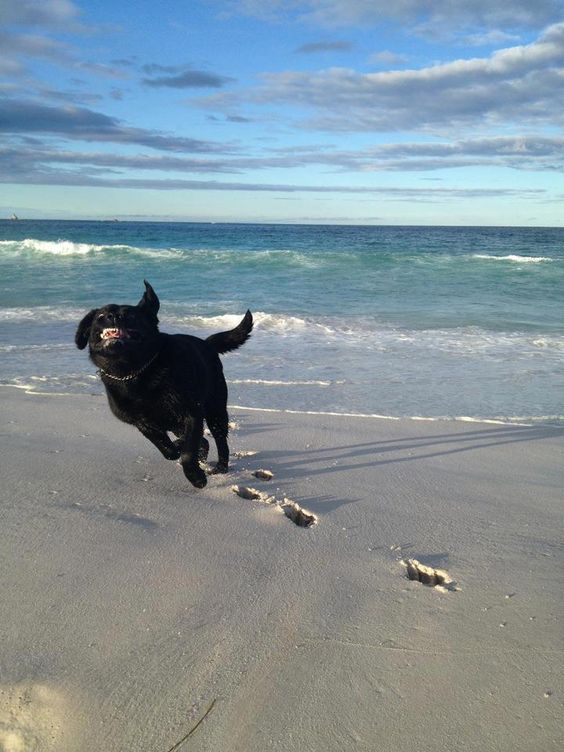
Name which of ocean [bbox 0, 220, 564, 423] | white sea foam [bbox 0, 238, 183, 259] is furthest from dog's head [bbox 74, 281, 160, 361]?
white sea foam [bbox 0, 238, 183, 259]

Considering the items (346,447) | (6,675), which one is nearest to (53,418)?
(346,447)

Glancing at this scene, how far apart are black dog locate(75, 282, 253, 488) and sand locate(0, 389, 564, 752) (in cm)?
33

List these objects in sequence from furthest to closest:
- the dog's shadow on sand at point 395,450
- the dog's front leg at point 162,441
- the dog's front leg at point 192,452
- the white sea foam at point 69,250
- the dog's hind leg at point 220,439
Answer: the white sea foam at point 69,250 < the dog's shadow on sand at point 395,450 < the dog's hind leg at point 220,439 < the dog's front leg at point 162,441 < the dog's front leg at point 192,452

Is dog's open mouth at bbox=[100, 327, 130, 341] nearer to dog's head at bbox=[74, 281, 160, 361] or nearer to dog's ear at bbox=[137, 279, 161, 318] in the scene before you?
dog's head at bbox=[74, 281, 160, 361]

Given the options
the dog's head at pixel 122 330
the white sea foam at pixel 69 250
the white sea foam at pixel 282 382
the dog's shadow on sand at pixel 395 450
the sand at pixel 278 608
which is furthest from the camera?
the white sea foam at pixel 69 250

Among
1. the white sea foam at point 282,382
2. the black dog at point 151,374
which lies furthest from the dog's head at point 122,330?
the white sea foam at point 282,382

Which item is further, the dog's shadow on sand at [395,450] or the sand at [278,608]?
the dog's shadow on sand at [395,450]

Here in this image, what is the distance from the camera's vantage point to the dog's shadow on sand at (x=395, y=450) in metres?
4.74

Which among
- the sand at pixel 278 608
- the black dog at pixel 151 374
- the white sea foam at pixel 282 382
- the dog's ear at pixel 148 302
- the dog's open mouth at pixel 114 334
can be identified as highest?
the dog's ear at pixel 148 302

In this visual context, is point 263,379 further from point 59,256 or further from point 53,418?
point 59,256

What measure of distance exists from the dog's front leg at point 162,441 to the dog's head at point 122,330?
60 cm

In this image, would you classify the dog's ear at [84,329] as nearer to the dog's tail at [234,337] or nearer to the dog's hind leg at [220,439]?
the dog's hind leg at [220,439]

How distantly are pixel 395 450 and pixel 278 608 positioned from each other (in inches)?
102

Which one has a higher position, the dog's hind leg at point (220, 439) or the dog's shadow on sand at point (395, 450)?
the dog's hind leg at point (220, 439)
